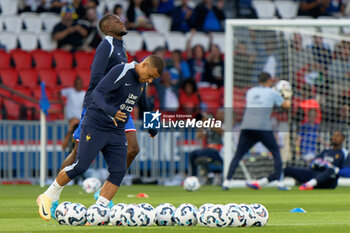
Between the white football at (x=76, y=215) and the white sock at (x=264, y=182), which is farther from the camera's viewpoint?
the white sock at (x=264, y=182)

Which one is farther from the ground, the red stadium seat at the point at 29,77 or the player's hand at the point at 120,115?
the player's hand at the point at 120,115

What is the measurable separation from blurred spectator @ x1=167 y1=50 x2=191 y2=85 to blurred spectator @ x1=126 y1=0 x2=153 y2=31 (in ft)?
6.28

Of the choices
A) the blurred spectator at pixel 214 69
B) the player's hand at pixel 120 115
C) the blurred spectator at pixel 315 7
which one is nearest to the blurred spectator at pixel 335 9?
the blurred spectator at pixel 315 7

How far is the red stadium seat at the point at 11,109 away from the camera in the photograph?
1855 centimetres

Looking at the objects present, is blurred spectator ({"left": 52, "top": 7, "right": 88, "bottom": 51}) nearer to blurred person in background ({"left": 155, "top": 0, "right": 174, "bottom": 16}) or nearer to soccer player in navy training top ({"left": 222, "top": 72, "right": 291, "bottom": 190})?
blurred person in background ({"left": 155, "top": 0, "right": 174, "bottom": 16})

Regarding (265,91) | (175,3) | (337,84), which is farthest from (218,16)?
(265,91)

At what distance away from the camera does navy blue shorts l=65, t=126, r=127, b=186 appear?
865cm

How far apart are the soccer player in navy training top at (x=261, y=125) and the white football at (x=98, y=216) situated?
8.04 meters

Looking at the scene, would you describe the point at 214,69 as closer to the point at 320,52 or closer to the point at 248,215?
the point at 320,52

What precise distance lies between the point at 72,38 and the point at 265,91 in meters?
7.33

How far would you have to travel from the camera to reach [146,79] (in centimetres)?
842

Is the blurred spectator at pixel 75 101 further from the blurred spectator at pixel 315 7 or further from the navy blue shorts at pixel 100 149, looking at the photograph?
the navy blue shorts at pixel 100 149

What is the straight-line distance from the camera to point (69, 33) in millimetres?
21312

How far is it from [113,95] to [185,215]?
5.07 ft
